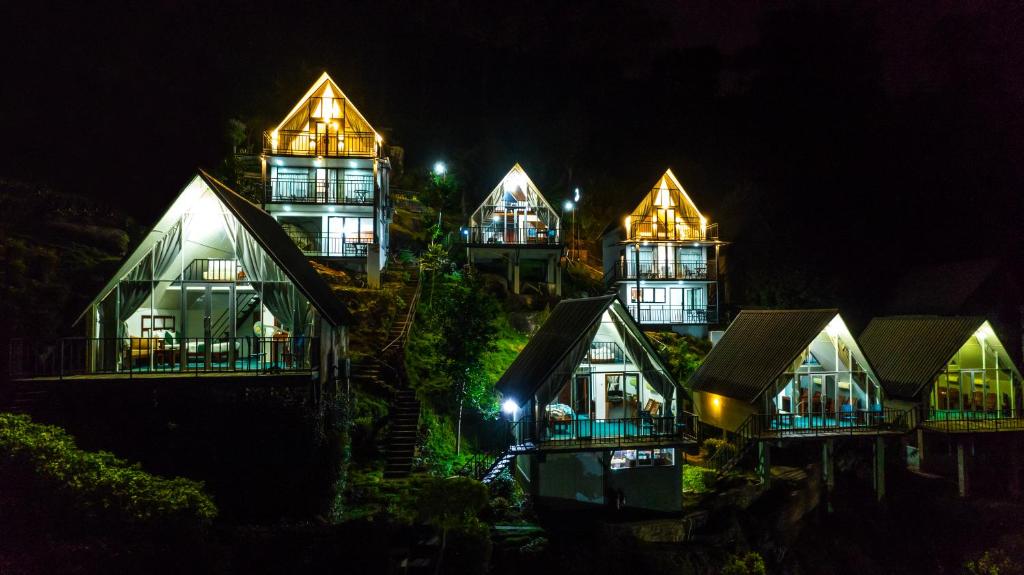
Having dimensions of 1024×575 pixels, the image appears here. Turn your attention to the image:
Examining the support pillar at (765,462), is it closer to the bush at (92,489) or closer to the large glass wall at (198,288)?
→ the large glass wall at (198,288)

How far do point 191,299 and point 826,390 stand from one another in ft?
73.9

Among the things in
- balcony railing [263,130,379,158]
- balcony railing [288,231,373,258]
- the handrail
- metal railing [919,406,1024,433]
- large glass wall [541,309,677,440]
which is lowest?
metal railing [919,406,1024,433]

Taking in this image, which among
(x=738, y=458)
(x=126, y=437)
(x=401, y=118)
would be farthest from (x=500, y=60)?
(x=126, y=437)

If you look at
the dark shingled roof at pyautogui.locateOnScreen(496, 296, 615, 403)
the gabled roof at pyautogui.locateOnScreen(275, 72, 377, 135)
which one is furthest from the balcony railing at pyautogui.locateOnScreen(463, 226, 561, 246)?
the dark shingled roof at pyautogui.locateOnScreen(496, 296, 615, 403)

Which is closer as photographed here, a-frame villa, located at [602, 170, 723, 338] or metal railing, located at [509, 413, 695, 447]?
metal railing, located at [509, 413, 695, 447]

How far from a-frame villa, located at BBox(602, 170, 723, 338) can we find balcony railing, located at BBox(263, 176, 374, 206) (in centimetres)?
1559

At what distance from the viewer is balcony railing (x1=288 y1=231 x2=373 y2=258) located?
31531mm

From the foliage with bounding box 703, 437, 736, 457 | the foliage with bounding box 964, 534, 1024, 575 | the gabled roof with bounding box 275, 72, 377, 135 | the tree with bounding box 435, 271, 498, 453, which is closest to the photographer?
the foliage with bounding box 964, 534, 1024, 575

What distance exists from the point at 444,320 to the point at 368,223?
1118 centimetres

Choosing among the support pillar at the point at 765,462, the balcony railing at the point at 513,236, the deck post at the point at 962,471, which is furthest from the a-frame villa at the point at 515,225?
the deck post at the point at 962,471

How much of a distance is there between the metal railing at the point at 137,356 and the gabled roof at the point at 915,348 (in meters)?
21.0

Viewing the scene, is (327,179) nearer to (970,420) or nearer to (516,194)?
(516,194)

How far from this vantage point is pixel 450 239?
39.9 meters

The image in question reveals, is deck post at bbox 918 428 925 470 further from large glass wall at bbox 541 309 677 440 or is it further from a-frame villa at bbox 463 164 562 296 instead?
a-frame villa at bbox 463 164 562 296
